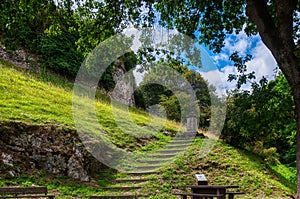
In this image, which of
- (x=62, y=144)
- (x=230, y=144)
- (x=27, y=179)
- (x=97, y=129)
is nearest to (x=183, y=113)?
(x=230, y=144)

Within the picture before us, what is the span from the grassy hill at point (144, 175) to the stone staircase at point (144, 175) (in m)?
0.04

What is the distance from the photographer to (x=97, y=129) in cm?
1290

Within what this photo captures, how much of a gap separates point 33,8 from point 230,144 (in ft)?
34.9

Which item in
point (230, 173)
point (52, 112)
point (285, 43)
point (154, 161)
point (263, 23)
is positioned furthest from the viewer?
point (52, 112)

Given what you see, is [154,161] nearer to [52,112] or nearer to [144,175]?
[144,175]

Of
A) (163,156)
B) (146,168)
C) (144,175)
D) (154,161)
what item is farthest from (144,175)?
(163,156)

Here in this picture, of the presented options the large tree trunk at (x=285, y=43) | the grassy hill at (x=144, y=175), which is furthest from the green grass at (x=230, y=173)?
the large tree trunk at (x=285, y=43)

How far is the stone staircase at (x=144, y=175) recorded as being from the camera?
9031 millimetres

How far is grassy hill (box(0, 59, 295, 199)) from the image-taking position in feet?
29.6

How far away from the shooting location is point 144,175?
1090cm

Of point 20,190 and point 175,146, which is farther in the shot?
point 175,146

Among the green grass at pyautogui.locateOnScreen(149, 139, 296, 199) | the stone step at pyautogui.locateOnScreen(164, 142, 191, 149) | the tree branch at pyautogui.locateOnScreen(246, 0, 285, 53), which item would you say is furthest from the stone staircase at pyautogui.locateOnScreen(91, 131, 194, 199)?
the tree branch at pyautogui.locateOnScreen(246, 0, 285, 53)

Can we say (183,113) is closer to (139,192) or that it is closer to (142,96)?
(142,96)

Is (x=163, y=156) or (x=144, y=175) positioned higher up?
(x=163, y=156)
